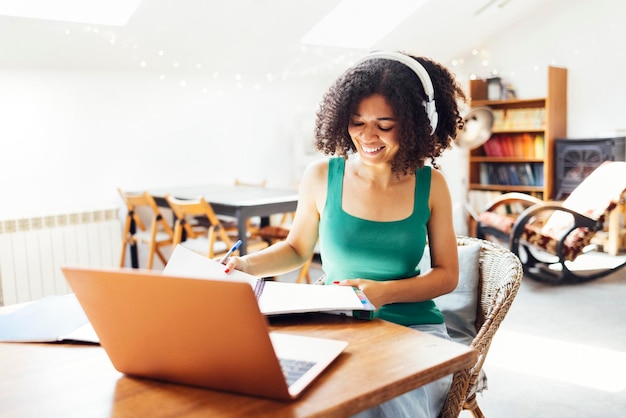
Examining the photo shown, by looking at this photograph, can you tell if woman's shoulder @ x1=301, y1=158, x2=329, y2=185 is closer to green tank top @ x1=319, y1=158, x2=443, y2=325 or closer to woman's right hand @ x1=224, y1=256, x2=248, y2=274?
green tank top @ x1=319, y1=158, x2=443, y2=325

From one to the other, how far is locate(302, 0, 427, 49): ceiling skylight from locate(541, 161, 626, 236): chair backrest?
1976mm

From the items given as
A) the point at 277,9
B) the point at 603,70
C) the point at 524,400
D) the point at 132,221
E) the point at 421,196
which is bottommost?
the point at 524,400

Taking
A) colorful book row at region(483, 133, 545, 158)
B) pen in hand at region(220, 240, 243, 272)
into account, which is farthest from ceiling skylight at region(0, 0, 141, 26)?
colorful book row at region(483, 133, 545, 158)

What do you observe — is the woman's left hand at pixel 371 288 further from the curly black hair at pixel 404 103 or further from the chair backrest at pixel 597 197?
the chair backrest at pixel 597 197

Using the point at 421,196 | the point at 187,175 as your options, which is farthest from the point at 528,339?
the point at 187,175

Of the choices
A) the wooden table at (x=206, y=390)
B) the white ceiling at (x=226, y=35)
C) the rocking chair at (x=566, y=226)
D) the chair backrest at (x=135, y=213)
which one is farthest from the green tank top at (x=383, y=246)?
the white ceiling at (x=226, y=35)

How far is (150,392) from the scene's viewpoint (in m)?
0.84

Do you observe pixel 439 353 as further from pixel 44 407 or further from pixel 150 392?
pixel 44 407

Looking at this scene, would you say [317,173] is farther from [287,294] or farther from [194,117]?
[194,117]

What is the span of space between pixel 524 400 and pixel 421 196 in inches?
54.1

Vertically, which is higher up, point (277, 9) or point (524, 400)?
point (277, 9)

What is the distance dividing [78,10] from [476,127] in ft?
11.3

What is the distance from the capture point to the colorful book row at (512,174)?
577 centimetres

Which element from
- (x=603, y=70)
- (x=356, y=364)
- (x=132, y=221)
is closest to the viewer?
(x=356, y=364)
